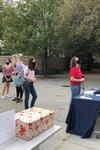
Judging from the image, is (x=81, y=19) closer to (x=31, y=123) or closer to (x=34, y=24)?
(x=34, y=24)

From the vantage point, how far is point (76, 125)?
22.9ft

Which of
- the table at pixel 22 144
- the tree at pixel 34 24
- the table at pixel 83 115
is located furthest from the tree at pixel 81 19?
the table at pixel 22 144

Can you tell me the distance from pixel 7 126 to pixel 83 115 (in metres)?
2.79

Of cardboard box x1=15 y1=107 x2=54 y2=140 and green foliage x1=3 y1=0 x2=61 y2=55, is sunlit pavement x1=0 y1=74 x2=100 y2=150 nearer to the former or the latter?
cardboard box x1=15 y1=107 x2=54 y2=140

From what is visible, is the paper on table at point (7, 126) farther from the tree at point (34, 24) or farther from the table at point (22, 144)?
the tree at point (34, 24)

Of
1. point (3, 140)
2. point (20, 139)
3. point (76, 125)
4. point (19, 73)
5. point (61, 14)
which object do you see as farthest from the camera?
point (61, 14)

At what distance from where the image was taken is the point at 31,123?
189 inches

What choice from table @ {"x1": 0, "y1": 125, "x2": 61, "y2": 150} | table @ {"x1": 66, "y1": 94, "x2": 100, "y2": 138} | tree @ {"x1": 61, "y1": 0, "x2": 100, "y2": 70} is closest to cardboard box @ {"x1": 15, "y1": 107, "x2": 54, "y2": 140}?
table @ {"x1": 0, "y1": 125, "x2": 61, "y2": 150}

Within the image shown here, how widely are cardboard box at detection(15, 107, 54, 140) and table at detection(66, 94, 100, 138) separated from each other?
1525mm

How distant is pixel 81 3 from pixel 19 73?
358 inches

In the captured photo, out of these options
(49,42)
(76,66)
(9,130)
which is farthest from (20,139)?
(49,42)

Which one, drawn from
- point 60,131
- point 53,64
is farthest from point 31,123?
point 53,64

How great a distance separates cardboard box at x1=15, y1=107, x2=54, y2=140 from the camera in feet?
15.8

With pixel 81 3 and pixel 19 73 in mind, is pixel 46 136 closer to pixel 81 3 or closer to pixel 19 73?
pixel 19 73
